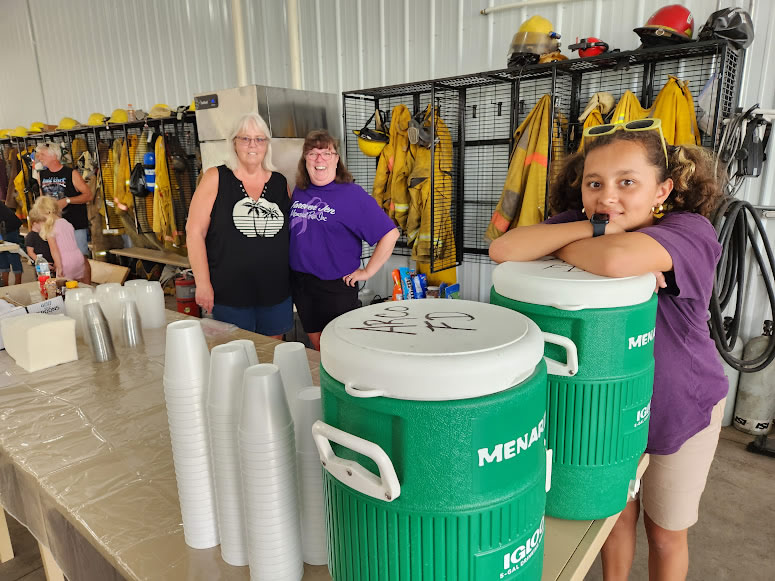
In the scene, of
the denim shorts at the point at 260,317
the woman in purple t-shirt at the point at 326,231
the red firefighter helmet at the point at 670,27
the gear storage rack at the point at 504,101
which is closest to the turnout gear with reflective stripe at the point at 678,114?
the gear storage rack at the point at 504,101

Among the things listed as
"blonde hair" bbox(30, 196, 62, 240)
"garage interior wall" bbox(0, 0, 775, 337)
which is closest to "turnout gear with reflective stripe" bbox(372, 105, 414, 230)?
"garage interior wall" bbox(0, 0, 775, 337)

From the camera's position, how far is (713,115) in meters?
2.70

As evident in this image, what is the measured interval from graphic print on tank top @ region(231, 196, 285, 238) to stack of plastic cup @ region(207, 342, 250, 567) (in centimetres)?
167

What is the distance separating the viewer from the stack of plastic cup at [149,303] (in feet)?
6.64

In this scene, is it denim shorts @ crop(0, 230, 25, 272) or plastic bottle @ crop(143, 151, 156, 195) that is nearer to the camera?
plastic bottle @ crop(143, 151, 156, 195)

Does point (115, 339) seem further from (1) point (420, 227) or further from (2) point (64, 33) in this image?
(2) point (64, 33)

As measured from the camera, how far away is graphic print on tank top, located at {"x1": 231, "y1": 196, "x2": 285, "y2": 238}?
237 cm

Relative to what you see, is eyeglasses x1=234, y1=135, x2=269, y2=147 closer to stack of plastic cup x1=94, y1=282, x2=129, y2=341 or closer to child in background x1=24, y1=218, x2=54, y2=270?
stack of plastic cup x1=94, y1=282, x2=129, y2=341

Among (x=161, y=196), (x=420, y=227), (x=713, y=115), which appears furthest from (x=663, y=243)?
(x=161, y=196)

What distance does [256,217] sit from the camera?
2381 millimetres

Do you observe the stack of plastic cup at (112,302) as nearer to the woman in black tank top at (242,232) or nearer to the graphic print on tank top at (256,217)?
the woman in black tank top at (242,232)

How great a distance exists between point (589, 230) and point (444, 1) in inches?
141

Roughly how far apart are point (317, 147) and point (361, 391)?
2.03 metres

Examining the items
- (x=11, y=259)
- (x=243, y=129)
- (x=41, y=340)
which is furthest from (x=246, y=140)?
(x=11, y=259)
